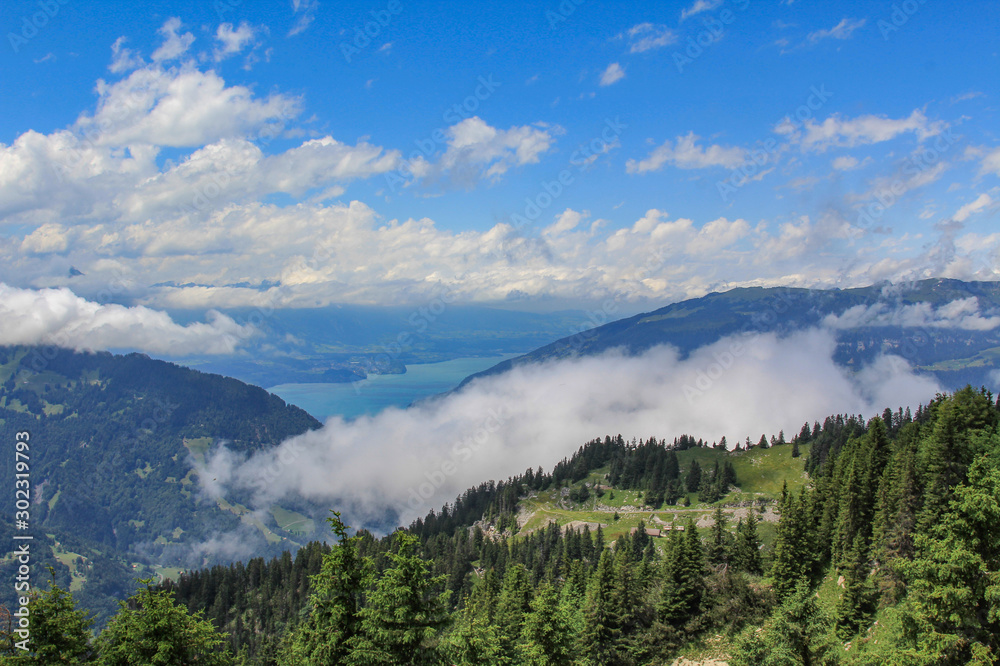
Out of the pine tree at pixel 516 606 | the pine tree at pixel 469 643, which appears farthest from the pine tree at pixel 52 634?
the pine tree at pixel 516 606

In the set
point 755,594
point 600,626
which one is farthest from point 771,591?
point 600,626

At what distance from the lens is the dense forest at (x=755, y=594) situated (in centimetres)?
2056

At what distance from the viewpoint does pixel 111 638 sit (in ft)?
64.6

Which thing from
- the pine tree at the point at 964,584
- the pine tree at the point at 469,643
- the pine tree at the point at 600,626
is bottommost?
the pine tree at the point at 600,626

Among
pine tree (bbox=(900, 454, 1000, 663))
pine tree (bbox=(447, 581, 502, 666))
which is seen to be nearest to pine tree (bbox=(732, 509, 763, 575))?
pine tree (bbox=(900, 454, 1000, 663))

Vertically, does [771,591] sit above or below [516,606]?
above

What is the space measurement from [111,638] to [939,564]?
108 feet

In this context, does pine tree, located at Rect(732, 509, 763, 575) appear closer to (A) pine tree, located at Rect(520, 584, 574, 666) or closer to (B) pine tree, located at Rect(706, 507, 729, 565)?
(B) pine tree, located at Rect(706, 507, 729, 565)

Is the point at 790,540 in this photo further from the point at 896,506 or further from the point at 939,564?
the point at 939,564

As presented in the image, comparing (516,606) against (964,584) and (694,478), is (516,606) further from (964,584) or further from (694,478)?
(694,478)

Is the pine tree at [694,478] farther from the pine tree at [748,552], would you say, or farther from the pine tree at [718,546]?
the pine tree at [718,546]

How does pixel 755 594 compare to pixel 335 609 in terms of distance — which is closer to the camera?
pixel 335 609

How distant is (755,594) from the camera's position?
4466 cm

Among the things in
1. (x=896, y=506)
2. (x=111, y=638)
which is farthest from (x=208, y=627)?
(x=896, y=506)
